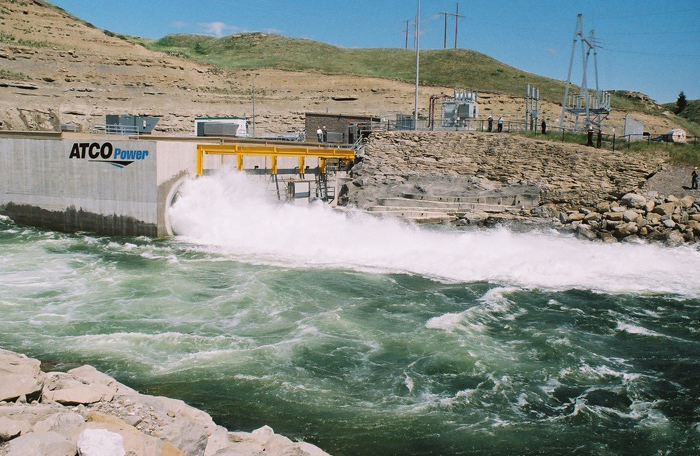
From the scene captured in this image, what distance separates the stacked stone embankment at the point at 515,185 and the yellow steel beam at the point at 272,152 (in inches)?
62.0

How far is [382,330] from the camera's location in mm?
13328

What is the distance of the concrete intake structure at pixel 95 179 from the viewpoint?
72.5 feet

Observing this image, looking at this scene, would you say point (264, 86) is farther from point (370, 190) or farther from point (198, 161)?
point (198, 161)

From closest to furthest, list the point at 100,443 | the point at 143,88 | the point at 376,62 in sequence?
the point at 100,443 < the point at 143,88 < the point at 376,62

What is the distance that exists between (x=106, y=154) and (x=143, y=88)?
32950 millimetres

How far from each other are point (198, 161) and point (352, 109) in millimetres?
32839

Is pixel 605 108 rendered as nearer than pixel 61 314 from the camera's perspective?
No

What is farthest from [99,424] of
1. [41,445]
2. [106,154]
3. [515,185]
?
[515,185]

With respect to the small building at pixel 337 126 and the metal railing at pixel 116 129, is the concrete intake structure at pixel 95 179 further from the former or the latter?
the small building at pixel 337 126

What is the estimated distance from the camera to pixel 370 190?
95.6 feet

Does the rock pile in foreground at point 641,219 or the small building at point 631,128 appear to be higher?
the small building at point 631,128

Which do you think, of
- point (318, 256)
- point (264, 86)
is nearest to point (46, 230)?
point (318, 256)

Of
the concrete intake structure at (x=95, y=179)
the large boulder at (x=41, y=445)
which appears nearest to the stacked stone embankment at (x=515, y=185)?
the concrete intake structure at (x=95, y=179)

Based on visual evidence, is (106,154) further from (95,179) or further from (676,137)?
(676,137)
